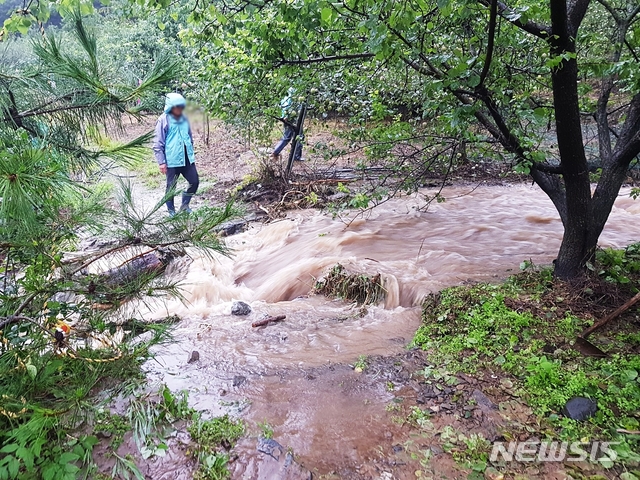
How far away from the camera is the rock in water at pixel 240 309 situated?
4.87 metres

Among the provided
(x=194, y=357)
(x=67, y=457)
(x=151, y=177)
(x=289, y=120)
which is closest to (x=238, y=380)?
(x=194, y=357)

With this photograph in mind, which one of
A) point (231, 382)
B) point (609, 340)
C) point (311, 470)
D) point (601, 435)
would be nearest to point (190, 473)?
point (311, 470)

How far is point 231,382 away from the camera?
3.36 meters

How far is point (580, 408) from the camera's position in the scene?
2.64m

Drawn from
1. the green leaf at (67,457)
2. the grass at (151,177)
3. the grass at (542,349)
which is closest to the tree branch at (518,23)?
the grass at (542,349)

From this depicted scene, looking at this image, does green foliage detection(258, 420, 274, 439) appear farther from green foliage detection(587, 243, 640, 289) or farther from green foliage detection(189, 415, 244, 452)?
green foliage detection(587, 243, 640, 289)

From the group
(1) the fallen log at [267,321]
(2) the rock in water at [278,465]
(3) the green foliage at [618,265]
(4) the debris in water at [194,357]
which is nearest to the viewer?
(2) the rock in water at [278,465]

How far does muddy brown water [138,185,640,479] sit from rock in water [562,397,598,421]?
1.10 m

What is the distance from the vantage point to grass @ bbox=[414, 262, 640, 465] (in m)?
2.56

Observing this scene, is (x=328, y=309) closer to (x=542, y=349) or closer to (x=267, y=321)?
(x=267, y=321)

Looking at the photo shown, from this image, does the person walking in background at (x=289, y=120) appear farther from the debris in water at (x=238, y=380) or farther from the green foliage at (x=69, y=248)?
the debris in water at (x=238, y=380)

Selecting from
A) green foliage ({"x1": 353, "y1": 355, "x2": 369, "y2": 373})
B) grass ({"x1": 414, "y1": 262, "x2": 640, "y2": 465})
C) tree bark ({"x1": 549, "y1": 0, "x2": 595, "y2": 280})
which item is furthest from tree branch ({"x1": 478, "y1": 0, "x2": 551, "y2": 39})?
green foliage ({"x1": 353, "y1": 355, "x2": 369, "y2": 373})

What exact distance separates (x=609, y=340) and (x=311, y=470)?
2.49 meters

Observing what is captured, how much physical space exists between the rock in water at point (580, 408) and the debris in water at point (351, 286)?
2425 mm
